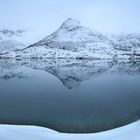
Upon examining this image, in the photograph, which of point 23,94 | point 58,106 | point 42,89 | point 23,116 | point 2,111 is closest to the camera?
point 23,116

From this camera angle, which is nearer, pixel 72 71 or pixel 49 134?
pixel 49 134

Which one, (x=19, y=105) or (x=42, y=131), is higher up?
(x=42, y=131)

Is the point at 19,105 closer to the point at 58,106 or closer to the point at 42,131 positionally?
the point at 58,106

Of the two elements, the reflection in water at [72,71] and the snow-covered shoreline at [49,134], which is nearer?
the snow-covered shoreline at [49,134]

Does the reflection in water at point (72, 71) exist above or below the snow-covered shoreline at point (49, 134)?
below

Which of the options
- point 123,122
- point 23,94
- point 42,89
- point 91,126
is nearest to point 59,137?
point 91,126

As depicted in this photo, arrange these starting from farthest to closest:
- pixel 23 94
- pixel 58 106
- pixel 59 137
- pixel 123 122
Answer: pixel 23 94 → pixel 58 106 → pixel 123 122 → pixel 59 137

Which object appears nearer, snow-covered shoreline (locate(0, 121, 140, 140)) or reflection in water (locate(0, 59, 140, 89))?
snow-covered shoreline (locate(0, 121, 140, 140))

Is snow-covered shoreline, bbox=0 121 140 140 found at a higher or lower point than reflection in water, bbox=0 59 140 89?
higher

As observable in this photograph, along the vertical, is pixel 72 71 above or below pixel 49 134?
below

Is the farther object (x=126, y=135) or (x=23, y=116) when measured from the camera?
(x=23, y=116)
